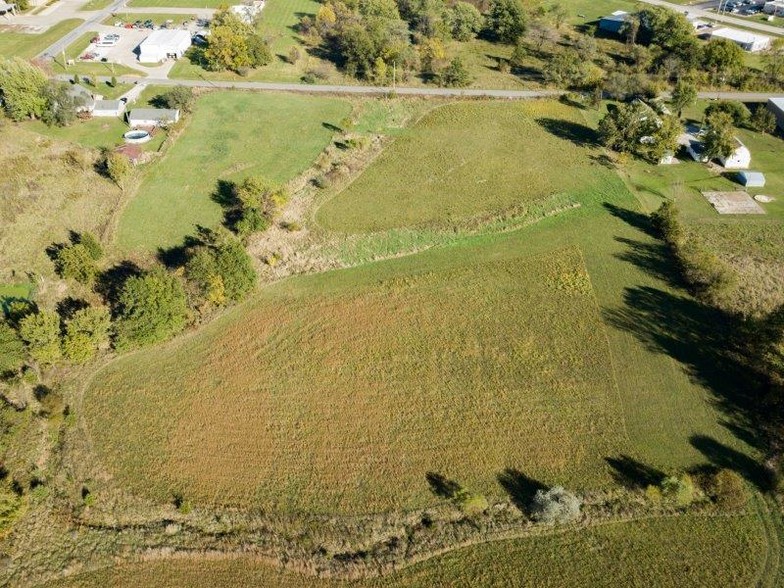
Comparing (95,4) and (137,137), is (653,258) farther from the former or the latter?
(95,4)

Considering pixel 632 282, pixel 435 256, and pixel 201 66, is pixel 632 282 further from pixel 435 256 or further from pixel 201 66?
pixel 201 66

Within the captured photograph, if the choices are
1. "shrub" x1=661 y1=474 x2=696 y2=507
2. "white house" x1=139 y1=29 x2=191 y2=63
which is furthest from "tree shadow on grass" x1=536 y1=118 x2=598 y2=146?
"white house" x1=139 y1=29 x2=191 y2=63

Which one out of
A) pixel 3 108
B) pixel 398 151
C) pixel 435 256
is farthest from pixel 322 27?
→ pixel 435 256

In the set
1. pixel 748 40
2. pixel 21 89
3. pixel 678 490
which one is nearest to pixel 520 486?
pixel 678 490

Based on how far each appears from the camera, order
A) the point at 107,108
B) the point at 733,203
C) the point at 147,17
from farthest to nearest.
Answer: the point at 147,17 < the point at 107,108 < the point at 733,203

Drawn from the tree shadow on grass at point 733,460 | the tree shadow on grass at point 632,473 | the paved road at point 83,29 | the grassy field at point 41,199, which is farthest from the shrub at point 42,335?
the paved road at point 83,29

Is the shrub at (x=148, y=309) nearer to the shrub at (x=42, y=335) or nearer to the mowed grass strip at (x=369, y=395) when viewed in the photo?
the mowed grass strip at (x=369, y=395)
